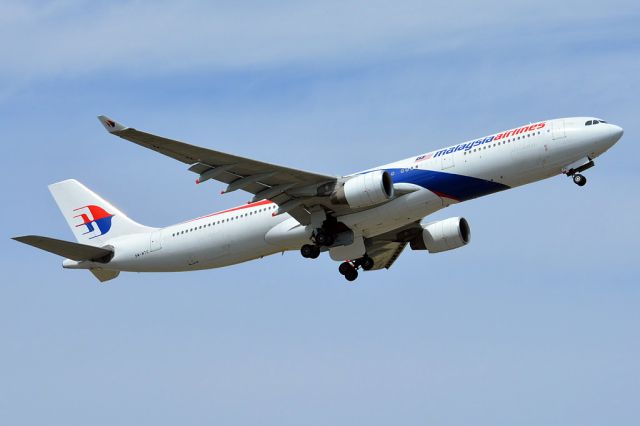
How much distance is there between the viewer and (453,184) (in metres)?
44.2

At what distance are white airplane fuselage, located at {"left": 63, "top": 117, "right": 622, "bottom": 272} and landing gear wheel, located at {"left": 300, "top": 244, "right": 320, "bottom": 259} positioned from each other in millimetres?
287

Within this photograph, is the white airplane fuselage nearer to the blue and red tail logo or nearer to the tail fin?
the tail fin

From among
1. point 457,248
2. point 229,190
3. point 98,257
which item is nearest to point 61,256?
point 98,257

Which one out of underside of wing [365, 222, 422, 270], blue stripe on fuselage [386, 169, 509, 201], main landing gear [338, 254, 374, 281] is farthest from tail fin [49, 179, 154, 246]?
blue stripe on fuselage [386, 169, 509, 201]

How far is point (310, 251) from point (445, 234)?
21.6 feet

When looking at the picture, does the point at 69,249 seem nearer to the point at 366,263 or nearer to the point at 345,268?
the point at 345,268

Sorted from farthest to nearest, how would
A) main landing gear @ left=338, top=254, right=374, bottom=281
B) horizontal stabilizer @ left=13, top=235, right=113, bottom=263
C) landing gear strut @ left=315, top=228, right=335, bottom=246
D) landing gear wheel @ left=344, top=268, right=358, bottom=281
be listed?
1. landing gear wheel @ left=344, top=268, right=358, bottom=281
2. main landing gear @ left=338, top=254, right=374, bottom=281
3. horizontal stabilizer @ left=13, top=235, right=113, bottom=263
4. landing gear strut @ left=315, top=228, right=335, bottom=246

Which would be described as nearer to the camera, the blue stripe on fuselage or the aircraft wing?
the aircraft wing

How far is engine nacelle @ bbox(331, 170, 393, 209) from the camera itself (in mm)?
43625

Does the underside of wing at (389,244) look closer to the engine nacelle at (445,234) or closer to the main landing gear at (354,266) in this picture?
the main landing gear at (354,266)

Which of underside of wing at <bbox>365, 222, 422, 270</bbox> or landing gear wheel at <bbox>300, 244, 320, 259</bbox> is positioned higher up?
underside of wing at <bbox>365, 222, 422, 270</bbox>

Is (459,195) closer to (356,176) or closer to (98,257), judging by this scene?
(356,176)

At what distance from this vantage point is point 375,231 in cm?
4681

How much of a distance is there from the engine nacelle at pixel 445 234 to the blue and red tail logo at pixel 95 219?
1432cm
